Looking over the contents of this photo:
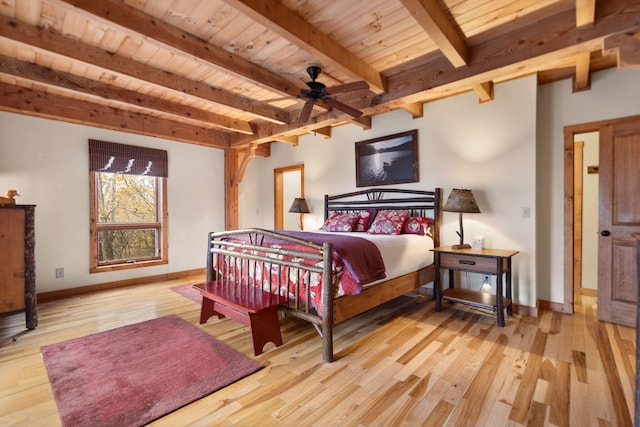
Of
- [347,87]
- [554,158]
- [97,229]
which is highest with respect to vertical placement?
[347,87]

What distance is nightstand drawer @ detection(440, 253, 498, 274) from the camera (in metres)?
2.98

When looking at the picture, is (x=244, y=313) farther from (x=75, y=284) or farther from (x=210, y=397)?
(x=75, y=284)

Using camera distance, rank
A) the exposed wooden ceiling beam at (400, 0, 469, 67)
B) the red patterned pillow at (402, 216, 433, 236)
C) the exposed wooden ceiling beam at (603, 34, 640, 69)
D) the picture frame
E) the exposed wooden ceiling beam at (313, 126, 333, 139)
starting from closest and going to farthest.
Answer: the exposed wooden ceiling beam at (400, 0, 469, 67) < the exposed wooden ceiling beam at (603, 34, 640, 69) < the red patterned pillow at (402, 216, 433, 236) < the picture frame < the exposed wooden ceiling beam at (313, 126, 333, 139)

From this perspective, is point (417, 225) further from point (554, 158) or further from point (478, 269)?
point (554, 158)

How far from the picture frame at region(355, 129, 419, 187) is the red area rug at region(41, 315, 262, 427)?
300cm

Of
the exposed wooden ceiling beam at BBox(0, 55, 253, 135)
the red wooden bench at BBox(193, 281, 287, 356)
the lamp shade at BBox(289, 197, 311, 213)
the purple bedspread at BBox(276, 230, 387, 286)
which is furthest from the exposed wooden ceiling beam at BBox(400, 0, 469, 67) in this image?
the exposed wooden ceiling beam at BBox(0, 55, 253, 135)

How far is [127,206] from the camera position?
480 centimetres

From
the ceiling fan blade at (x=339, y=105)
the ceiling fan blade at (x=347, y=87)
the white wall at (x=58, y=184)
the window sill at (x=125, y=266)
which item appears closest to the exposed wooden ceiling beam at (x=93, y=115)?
the white wall at (x=58, y=184)

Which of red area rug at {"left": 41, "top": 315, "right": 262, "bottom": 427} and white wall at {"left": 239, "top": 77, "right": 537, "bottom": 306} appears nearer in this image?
red area rug at {"left": 41, "top": 315, "right": 262, "bottom": 427}

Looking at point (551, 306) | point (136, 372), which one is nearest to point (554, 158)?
point (551, 306)

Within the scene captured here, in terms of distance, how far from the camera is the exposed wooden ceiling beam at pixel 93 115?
11.8 ft

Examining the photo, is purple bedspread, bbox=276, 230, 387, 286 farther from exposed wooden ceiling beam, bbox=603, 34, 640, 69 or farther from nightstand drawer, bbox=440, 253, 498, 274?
exposed wooden ceiling beam, bbox=603, 34, 640, 69

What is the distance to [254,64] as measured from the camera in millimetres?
3031

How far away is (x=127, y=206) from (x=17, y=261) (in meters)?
2.01
